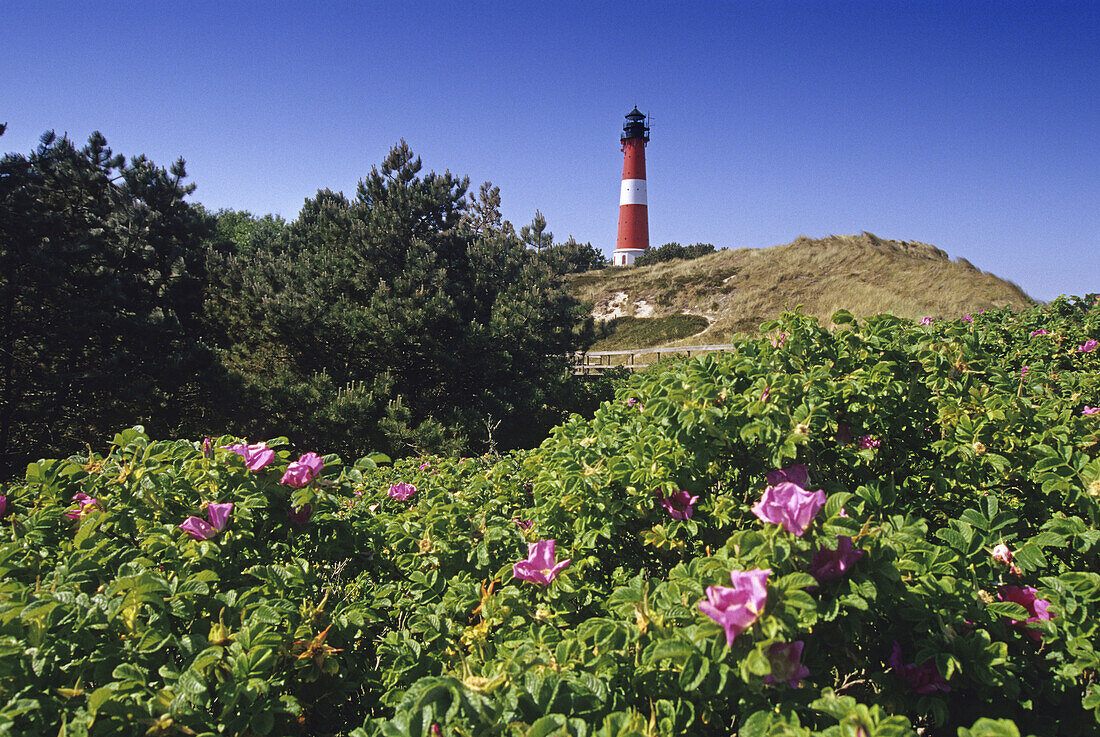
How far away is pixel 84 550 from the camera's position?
1521 millimetres

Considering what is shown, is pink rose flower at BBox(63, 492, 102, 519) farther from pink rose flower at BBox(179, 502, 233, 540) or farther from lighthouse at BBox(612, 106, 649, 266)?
lighthouse at BBox(612, 106, 649, 266)

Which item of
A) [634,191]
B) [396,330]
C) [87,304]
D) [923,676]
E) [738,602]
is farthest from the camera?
[634,191]

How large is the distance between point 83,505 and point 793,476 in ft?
6.62

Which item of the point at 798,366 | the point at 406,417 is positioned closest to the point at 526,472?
the point at 798,366

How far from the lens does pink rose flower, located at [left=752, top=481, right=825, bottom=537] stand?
1.10 metres

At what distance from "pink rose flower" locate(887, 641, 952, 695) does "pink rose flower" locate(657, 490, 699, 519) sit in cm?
59

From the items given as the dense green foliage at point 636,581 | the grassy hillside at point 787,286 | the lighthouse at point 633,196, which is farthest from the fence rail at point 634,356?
the lighthouse at point 633,196

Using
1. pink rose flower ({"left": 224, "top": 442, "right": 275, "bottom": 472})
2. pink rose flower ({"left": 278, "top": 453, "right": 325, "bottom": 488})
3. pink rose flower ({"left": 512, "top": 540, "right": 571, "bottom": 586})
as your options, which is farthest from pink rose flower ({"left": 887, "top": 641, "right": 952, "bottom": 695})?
pink rose flower ({"left": 224, "top": 442, "right": 275, "bottom": 472})

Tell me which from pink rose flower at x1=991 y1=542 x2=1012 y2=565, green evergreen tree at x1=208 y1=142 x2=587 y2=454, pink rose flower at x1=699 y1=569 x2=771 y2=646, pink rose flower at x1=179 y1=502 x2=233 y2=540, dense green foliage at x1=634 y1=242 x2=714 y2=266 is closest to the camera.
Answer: pink rose flower at x1=699 y1=569 x2=771 y2=646

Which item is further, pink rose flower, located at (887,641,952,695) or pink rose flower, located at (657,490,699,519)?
pink rose flower, located at (657,490,699,519)

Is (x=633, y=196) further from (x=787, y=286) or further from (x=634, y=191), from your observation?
(x=787, y=286)

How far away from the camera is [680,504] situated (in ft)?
5.67

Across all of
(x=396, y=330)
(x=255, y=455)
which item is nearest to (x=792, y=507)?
(x=255, y=455)

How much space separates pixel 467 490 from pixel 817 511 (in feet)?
5.08
